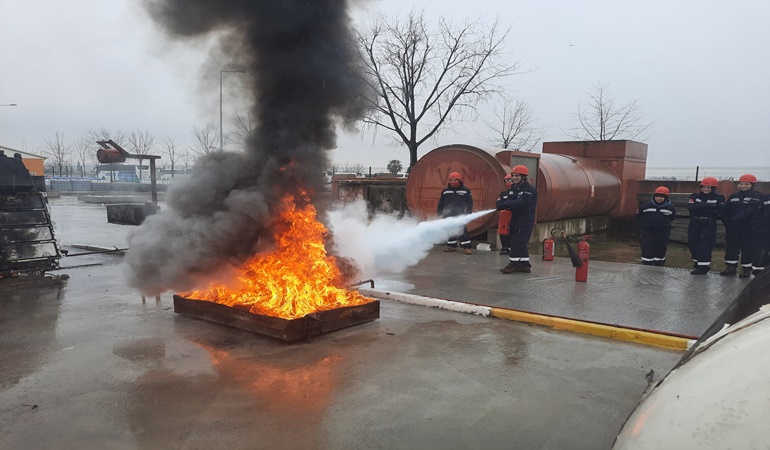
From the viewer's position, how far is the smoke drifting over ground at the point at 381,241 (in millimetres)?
7068

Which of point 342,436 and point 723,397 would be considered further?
point 342,436

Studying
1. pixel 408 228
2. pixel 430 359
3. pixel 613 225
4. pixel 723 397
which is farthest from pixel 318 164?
pixel 613 225

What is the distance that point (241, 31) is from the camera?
209 inches

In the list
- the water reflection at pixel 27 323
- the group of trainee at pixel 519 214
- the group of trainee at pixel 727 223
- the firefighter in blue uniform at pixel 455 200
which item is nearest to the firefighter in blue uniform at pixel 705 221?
the group of trainee at pixel 727 223

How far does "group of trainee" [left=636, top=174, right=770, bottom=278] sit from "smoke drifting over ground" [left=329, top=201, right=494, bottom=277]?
3848 millimetres

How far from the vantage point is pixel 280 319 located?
4891 mm

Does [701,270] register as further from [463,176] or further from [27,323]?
[27,323]

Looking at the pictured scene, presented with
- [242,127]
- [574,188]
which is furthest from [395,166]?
[242,127]

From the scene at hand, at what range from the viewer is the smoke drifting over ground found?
7.07 metres

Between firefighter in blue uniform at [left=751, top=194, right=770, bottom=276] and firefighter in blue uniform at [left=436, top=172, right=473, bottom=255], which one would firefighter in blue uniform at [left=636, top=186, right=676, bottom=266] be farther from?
firefighter in blue uniform at [left=436, top=172, right=473, bottom=255]

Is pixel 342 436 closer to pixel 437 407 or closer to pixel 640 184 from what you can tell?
pixel 437 407

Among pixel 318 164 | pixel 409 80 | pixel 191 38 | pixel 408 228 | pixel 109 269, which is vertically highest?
pixel 409 80

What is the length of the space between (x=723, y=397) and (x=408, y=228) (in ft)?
21.9

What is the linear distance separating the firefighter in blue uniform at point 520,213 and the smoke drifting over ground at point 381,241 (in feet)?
4.19
